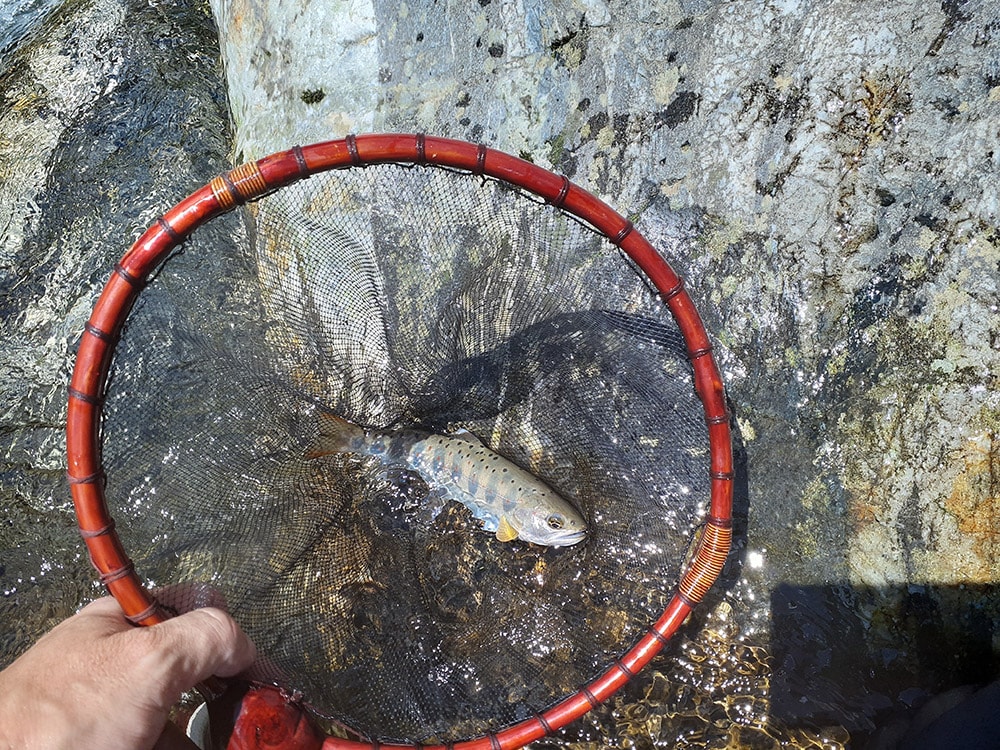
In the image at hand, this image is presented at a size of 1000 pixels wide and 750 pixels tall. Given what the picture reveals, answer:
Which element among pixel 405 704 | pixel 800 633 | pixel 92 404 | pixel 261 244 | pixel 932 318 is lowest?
pixel 405 704

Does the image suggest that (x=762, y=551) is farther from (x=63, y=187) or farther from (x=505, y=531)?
(x=63, y=187)

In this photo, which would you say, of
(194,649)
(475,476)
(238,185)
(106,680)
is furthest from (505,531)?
(238,185)

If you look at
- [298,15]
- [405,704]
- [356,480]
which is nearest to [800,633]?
[405,704]

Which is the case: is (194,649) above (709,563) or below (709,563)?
below

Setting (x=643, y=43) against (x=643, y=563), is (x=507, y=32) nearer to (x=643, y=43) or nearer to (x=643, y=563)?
(x=643, y=43)

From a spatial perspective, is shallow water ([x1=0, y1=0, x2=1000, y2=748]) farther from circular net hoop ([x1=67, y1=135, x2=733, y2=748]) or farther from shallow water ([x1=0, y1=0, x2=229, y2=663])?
circular net hoop ([x1=67, y1=135, x2=733, y2=748])

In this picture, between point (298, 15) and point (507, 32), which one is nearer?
point (507, 32)

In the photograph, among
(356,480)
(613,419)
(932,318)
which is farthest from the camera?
(356,480)
